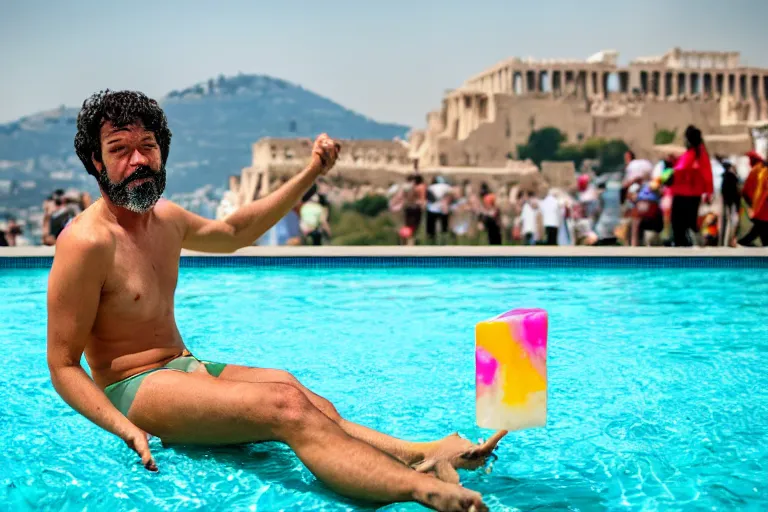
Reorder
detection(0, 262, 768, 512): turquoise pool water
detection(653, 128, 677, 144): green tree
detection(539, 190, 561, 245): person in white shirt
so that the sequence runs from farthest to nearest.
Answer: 1. detection(653, 128, 677, 144): green tree
2. detection(539, 190, 561, 245): person in white shirt
3. detection(0, 262, 768, 512): turquoise pool water

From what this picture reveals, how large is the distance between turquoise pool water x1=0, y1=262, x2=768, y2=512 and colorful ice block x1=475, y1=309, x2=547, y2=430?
346 mm

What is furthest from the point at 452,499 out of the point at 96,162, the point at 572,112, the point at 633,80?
the point at 633,80

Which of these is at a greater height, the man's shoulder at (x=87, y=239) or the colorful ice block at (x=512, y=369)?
the man's shoulder at (x=87, y=239)

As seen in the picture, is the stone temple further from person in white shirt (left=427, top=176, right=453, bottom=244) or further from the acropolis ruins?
person in white shirt (left=427, top=176, right=453, bottom=244)

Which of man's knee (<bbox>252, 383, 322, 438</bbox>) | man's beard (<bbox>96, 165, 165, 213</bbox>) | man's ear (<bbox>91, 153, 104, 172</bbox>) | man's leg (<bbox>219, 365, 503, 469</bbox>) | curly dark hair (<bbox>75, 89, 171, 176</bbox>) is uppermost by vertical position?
curly dark hair (<bbox>75, 89, 171, 176</bbox>)

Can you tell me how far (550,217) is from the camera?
12172mm

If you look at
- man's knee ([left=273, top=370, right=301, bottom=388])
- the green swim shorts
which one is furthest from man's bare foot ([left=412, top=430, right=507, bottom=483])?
the green swim shorts

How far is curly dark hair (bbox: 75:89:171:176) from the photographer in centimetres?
284

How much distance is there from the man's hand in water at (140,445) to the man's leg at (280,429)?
0.21 metres

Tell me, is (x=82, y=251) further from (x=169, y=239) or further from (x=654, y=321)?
(x=654, y=321)

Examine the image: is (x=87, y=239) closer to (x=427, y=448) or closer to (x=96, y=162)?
(x=96, y=162)

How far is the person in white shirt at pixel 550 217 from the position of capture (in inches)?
477

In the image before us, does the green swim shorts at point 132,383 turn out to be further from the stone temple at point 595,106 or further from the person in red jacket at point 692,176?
the stone temple at point 595,106

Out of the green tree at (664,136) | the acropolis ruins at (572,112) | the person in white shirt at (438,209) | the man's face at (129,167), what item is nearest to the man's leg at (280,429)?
the man's face at (129,167)
